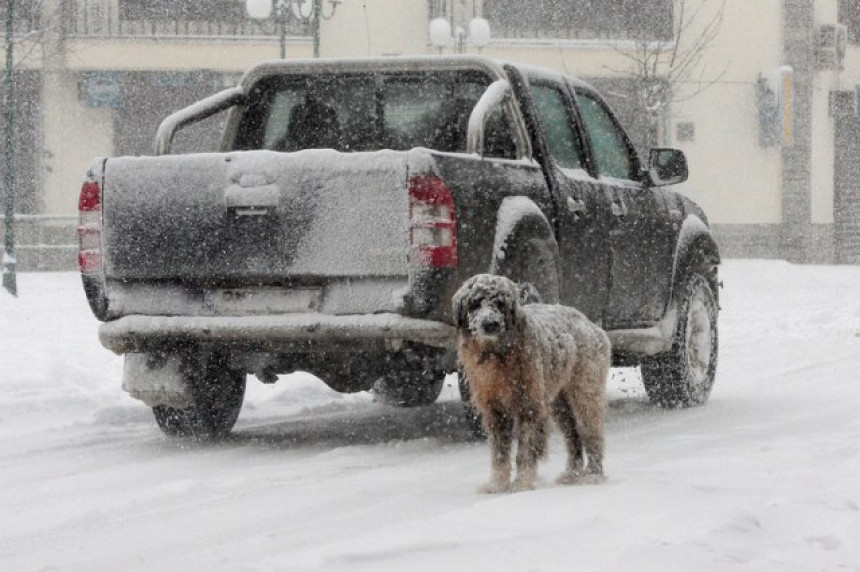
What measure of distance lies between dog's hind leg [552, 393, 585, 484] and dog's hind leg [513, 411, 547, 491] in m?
0.25

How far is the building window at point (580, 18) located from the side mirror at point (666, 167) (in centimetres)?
2617

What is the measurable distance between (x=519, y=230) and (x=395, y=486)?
1.67 meters

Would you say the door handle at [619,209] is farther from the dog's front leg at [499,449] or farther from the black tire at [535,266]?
the dog's front leg at [499,449]

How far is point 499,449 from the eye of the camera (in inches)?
251

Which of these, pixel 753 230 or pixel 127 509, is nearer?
pixel 127 509

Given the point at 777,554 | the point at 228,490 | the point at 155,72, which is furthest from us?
the point at 155,72

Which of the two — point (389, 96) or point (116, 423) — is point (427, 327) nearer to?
point (389, 96)

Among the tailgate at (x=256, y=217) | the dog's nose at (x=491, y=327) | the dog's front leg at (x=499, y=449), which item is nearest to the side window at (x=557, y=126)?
the tailgate at (x=256, y=217)

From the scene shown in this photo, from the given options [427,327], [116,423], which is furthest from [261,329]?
[116,423]

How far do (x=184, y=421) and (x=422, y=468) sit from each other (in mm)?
1691

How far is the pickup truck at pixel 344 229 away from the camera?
7.16m

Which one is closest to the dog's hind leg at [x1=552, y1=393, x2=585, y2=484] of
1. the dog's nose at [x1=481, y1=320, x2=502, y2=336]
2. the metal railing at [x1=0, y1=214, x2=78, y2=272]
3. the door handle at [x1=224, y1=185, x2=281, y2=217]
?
the dog's nose at [x1=481, y1=320, x2=502, y2=336]

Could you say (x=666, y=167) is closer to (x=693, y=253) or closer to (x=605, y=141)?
(x=605, y=141)

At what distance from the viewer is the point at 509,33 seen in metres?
35.8
